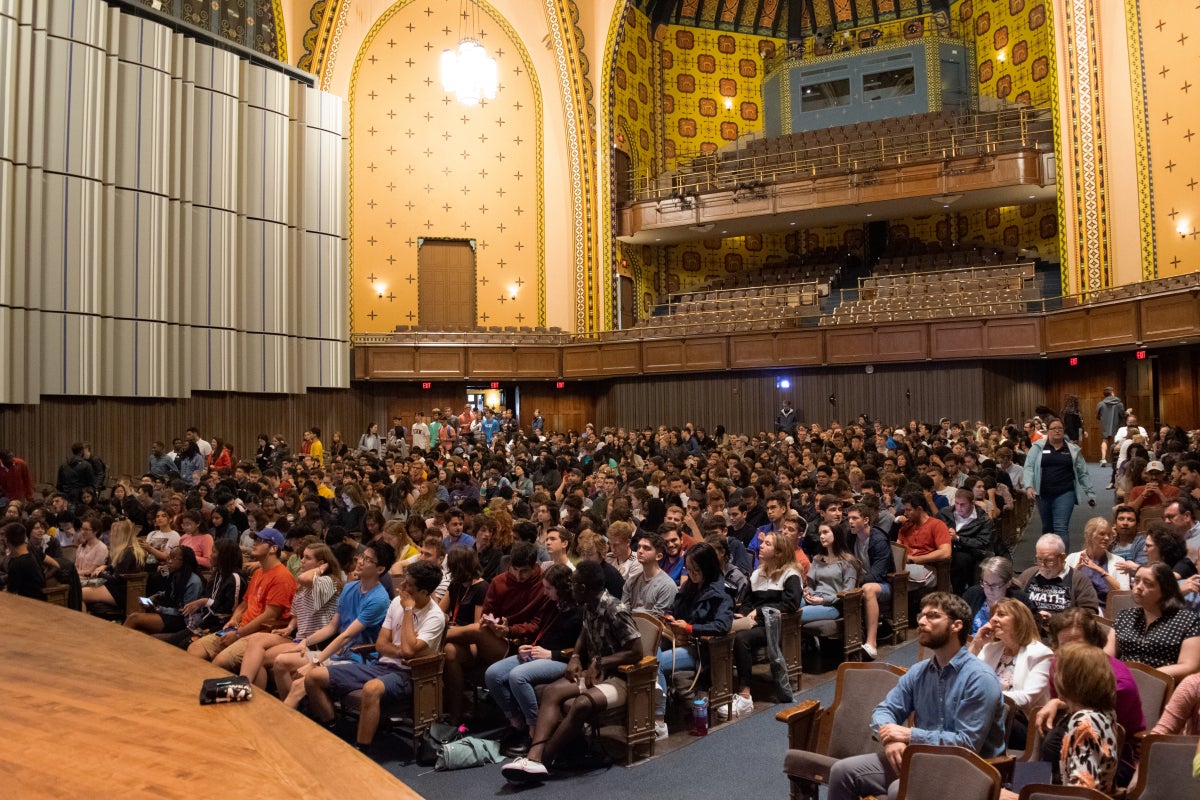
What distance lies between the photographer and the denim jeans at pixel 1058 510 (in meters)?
7.60

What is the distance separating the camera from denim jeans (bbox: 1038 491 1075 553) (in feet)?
24.9

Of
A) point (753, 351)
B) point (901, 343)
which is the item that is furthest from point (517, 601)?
point (753, 351)

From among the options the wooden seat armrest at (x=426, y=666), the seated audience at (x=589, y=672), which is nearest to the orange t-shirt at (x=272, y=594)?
the wooden seat armrest at (x=426, y=666)

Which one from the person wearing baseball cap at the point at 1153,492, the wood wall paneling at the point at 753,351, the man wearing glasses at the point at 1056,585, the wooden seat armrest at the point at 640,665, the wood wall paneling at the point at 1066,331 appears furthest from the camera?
the wood wall paneling at the point at 753,351

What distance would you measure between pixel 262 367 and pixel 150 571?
10.3m

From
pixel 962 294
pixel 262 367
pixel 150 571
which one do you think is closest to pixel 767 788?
pixel 150 571

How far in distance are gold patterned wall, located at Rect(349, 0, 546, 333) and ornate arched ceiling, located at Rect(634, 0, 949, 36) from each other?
18.2 feet

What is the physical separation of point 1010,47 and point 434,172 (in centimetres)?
1358

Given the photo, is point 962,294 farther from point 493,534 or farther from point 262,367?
point 493,534

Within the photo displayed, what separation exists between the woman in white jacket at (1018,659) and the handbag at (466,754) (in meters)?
2.35

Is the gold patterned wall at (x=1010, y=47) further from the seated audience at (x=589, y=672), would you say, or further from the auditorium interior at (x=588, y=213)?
the seated audience at (x=589, y=672)

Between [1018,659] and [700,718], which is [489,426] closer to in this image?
[700,718]

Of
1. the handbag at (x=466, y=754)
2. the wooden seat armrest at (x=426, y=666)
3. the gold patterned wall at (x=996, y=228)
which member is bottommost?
the handbag at (x=466, y=754)

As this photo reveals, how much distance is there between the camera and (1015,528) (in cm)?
896
